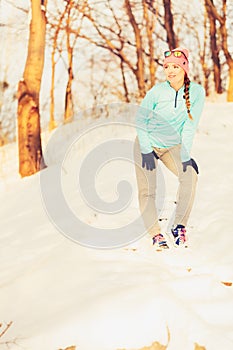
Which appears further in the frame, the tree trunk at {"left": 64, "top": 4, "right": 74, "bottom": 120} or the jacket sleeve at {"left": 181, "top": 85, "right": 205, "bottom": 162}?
the tree trunk at {"left": 64, "top": 4, "right": 74, "bottom": 120}

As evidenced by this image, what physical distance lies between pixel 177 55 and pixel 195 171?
0.91 m

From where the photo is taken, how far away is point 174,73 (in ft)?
11.5

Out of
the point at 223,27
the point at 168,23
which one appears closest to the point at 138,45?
the point at 168,23

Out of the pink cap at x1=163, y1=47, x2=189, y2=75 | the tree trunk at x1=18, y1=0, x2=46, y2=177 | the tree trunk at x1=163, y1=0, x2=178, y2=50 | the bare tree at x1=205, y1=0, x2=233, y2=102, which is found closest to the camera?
the pink cap at x1=163, y1=47, x2=189, y2=75

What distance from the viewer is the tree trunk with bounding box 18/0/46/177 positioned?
22.5 ft

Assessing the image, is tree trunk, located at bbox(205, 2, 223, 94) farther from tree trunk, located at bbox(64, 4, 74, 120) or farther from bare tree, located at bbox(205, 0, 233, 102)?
tree trunk, located at bbox(64, 4, 74, 120)

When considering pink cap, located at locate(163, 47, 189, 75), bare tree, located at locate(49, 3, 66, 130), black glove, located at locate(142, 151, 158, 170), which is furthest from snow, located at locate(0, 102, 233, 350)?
bare tree, located at locate(49, 3, 66, 130)

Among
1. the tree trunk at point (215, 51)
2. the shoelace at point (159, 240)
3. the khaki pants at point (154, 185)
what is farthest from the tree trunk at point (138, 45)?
the shoelace at point (159, 240)

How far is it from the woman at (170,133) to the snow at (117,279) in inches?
11.6

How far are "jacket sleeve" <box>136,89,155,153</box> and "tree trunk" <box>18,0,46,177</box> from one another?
3646mm

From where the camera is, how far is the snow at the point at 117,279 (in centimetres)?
245

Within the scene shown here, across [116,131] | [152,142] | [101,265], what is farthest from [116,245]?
[116,131]

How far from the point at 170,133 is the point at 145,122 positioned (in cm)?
22

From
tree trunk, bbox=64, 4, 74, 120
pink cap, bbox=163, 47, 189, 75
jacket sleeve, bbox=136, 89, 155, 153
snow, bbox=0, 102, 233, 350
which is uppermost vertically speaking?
tree trunk, bbox=64, 4, 74, 120
